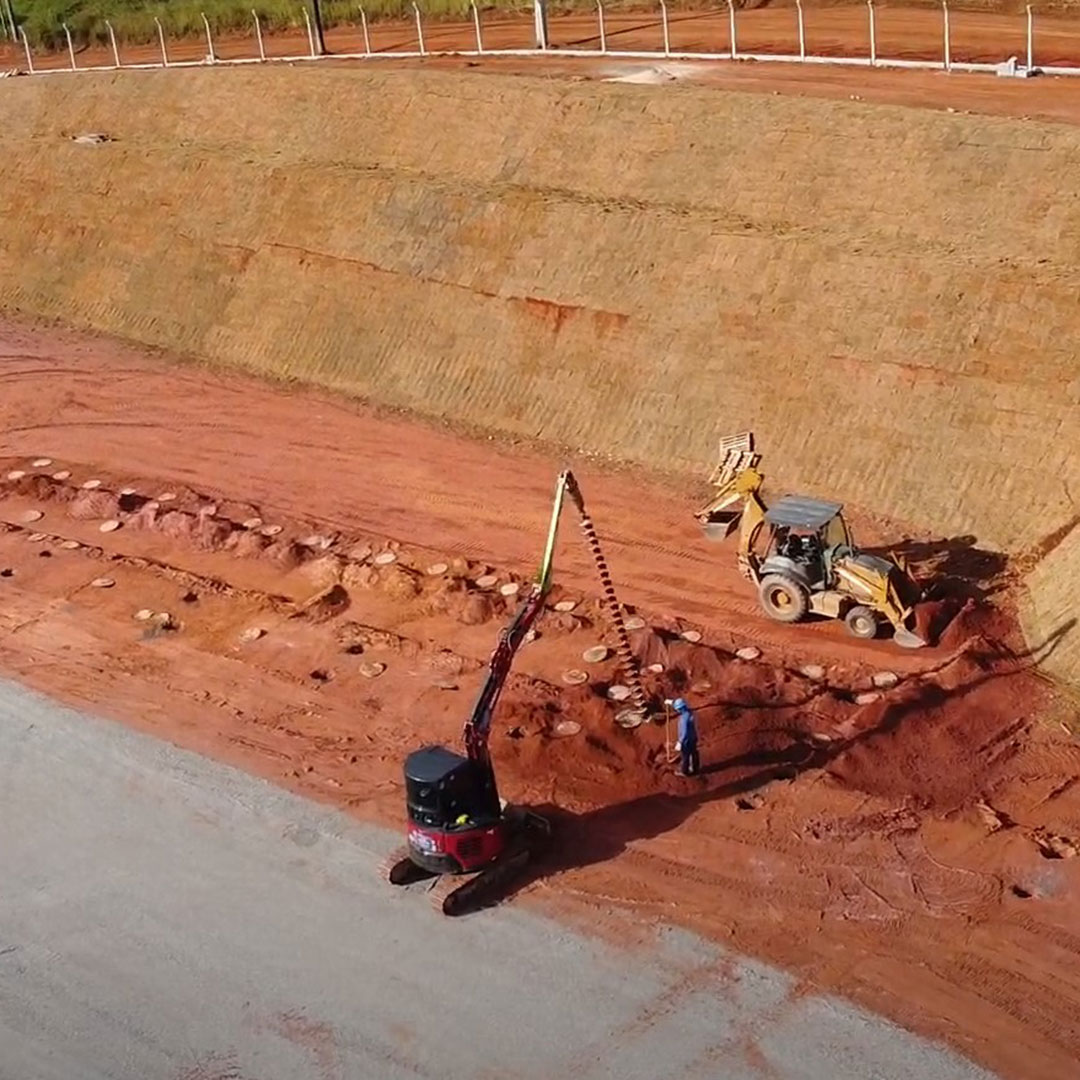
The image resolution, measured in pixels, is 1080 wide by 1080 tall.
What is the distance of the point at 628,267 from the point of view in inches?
1214

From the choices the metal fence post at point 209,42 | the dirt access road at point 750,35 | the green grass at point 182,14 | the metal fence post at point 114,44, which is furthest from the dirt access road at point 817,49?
the metal fence post at point 114,44

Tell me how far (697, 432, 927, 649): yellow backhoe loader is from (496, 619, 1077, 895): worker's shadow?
1462 millimetres

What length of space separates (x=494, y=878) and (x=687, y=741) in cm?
313

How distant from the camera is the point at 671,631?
23.1 m

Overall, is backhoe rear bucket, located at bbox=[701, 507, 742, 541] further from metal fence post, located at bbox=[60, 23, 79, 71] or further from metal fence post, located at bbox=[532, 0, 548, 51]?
metal fence post, located at bbox=[60, 23, 79, 71]

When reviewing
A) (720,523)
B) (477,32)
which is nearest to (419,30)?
(477,32)

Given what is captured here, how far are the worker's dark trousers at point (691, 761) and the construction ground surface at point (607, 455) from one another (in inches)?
6.7

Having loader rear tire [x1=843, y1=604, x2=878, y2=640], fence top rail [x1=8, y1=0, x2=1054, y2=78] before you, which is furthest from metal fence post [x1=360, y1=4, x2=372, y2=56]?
loader rear tire [x1=843, y1=604, x2=878, y2=640]

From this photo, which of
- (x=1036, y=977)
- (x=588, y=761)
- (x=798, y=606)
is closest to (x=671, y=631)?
(x=798, y=606)

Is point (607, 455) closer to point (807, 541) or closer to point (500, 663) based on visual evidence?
point (807, 541)

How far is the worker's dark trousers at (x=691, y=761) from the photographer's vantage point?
19716 millimetres

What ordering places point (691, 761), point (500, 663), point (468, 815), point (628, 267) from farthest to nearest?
point (628, 267) < point (691, 761) < point (500, 663) < point (468, 815)

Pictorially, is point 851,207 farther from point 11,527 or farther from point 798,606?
point 11,527

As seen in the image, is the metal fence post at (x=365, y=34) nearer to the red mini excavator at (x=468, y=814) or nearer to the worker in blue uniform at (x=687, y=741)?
the worker in blue uniform at (x=687, y=741)
